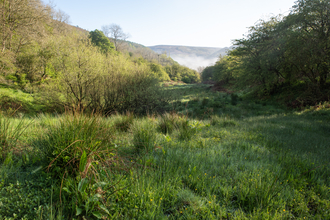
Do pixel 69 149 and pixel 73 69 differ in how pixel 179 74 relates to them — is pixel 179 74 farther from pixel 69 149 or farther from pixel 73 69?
pixel 69 149

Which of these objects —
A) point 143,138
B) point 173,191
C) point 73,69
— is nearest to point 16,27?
point 73,69

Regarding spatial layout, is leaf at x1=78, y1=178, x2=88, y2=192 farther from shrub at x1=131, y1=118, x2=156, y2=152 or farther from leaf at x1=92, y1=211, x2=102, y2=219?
shrub at x1=131, y1=118, x2=156, y2=152

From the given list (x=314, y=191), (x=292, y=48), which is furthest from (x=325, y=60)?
(x=314, y=191)

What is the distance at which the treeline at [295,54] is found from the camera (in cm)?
1278

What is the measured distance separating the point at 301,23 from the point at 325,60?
4241mm

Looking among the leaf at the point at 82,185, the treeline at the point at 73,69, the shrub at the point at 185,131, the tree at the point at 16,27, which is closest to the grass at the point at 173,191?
the leaf at the point at 82,185

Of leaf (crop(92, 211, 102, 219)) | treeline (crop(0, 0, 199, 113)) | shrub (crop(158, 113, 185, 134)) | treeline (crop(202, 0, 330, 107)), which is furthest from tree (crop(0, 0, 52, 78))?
treeline (crop(202, 0, 330, 107))

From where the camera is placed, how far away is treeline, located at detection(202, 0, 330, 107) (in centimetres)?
1278

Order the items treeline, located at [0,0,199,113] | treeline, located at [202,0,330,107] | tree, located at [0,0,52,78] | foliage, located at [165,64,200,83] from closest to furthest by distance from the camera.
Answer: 1. treeline, located at [0,0,199,113]
2. tree, located at [0,0,52,78]
3. treeline, located at [202,0,330,107]
4. foliage, located at [165,64,200,83]

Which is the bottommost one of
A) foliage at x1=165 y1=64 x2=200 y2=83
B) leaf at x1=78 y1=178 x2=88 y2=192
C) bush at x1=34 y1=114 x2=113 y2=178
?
leaf at x1=78 y1=178 x2=88 y2=192

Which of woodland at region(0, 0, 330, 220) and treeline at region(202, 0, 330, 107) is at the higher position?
treeline at region(202, 0, 330, 107)

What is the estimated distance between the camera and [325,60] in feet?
41.6

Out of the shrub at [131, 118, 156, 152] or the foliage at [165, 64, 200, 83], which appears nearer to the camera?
the shrub at [131, 118, 156, 152]

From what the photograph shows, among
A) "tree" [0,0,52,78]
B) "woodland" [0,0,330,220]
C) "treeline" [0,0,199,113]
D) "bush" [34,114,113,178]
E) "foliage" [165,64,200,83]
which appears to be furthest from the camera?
"foliage" [165,64,200,83]
